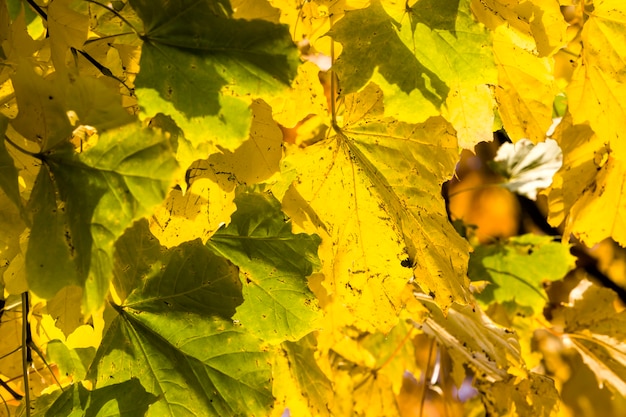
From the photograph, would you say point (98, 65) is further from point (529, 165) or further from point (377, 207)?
point (529, 165)

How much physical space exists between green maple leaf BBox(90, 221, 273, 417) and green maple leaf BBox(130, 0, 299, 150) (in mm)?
220

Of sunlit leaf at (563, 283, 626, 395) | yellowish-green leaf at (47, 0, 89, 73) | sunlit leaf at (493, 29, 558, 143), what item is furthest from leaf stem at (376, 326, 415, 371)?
yellowish-green leaf at (47, 0, 89, 73)

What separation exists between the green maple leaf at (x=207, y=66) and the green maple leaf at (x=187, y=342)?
22 centimetres

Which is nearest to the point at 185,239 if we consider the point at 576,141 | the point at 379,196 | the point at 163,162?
the point at 379,196

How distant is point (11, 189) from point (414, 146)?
0.48 metres

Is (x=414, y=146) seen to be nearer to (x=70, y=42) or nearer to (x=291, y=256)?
(x=291, y=256)

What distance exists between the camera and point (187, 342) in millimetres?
721

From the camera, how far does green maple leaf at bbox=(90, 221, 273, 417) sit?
0.71 m

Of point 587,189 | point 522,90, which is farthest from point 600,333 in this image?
point 522,90

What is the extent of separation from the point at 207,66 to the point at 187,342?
32 cm

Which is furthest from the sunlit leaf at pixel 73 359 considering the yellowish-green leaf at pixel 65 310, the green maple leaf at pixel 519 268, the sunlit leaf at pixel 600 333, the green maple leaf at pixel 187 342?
the sunlit leaf at pixel 600 333

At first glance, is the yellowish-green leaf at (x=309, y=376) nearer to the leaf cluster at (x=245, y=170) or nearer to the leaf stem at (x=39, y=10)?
the leaf cluster at (x=245, y=170)

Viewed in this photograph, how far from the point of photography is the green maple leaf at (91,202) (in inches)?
18.5

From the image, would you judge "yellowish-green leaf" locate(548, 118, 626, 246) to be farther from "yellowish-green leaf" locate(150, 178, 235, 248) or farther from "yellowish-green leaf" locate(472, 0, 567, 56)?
"yellowish-green leaf" locate(150, 178, 235, 248)
